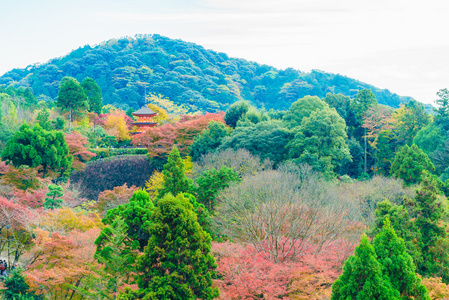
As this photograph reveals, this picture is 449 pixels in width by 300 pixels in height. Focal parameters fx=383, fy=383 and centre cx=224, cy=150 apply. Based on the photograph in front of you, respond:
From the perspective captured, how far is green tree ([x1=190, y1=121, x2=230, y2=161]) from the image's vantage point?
29953 mm

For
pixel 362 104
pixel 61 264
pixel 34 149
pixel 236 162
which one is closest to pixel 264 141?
pixel 236 162

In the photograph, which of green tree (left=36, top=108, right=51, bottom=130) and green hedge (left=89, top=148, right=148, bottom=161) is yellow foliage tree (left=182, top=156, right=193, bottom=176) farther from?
green tree (left=36, top=108, right=51, bottom=130)

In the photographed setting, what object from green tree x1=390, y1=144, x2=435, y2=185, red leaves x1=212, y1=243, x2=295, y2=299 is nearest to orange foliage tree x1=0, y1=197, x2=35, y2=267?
red leaves x1=212, y1=243, x2=295, y2=299

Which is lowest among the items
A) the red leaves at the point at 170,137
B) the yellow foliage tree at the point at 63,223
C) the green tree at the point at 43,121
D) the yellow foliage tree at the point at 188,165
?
the yellow foliage tree at the point at 63,223

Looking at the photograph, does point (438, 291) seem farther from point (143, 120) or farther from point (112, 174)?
point (143, 120)

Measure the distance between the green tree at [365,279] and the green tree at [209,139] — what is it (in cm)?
2147

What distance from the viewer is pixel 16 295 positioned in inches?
557

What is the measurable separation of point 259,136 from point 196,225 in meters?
16.6

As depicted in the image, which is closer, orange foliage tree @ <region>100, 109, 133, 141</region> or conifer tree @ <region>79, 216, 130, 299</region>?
conifer tree @ <region>79, 216, 130, 299</region>

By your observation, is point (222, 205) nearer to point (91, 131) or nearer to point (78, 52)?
point (91, 131)

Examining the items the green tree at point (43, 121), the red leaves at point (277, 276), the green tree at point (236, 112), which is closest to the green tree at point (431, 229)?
the red leaves at point (277, 276)

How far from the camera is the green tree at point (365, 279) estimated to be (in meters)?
8.28

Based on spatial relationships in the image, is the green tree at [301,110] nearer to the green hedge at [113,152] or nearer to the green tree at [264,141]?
the green tree at [264,141]

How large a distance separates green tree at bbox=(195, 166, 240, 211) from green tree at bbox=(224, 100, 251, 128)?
1429cm
